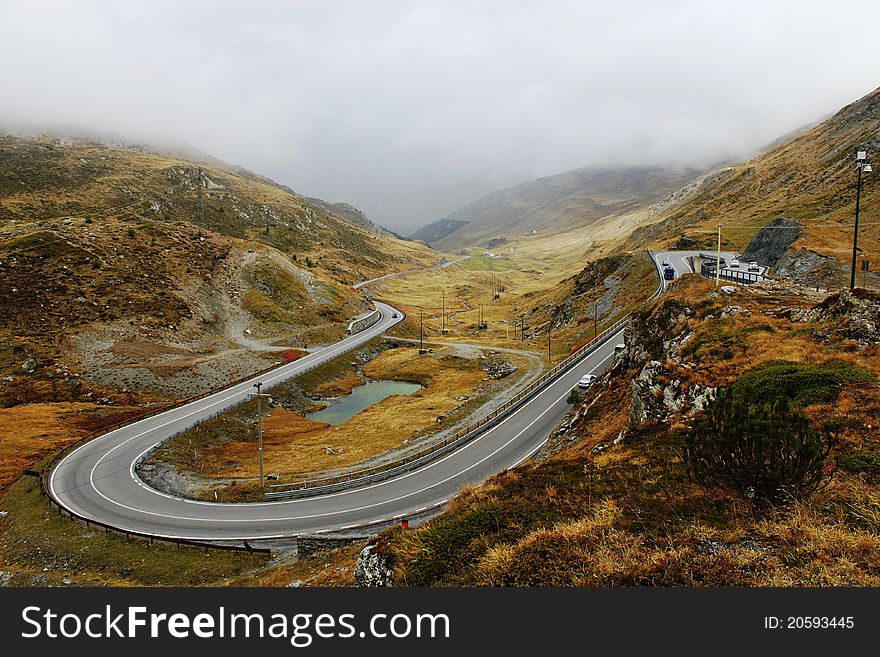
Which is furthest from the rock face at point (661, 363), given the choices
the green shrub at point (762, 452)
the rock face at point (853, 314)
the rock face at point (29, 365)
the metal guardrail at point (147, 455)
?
the rock face at point (29, 365)

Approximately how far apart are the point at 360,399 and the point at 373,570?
5680 cm

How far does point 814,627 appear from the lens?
5750 mm

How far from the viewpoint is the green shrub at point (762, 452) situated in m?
8.95

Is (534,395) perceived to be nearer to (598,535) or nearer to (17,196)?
(598,535)

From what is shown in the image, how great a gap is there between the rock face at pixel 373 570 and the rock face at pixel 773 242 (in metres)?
75.7

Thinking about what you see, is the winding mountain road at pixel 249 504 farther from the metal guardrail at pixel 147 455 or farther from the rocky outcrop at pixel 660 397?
the rocky outcrop at pixel 660 397

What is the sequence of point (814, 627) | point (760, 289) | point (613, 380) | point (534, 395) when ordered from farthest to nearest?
point (534, 395)
point (613, 380)
point (760, 289)
point (814, 627)

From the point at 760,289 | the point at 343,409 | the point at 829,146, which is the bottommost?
the point at 343,409

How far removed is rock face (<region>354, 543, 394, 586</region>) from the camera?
385 inches

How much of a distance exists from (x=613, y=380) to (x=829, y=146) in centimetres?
17568

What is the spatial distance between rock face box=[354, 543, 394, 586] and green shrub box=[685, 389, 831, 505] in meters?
7.77

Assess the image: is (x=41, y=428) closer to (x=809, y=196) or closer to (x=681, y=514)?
(x=681, y=514)

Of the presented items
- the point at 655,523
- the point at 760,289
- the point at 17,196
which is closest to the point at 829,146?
the point at 760,289

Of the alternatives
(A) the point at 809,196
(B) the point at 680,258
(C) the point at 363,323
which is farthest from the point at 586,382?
(A) the point at 809,196
